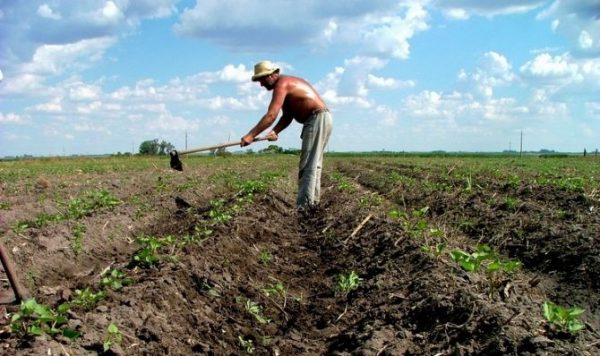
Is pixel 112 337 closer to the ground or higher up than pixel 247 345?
higher up

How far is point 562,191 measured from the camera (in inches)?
450

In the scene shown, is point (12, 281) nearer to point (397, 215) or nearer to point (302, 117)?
point (397, 215)

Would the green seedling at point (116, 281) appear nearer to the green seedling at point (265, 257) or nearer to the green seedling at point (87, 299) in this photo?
the green seedling at point (87, 299)

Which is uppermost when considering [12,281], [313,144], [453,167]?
[313,144]

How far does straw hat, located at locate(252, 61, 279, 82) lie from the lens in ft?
28.6

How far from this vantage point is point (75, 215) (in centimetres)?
985

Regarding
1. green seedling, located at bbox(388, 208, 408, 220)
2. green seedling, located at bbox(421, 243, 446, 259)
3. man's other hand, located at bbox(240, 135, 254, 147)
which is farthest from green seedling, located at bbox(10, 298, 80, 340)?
man's other hand, located at bbox(240, 135, 254, 147)

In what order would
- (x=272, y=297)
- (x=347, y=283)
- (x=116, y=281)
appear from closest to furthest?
(x=116, y=281)
(x=272, y=297)
(x=347, y=283)

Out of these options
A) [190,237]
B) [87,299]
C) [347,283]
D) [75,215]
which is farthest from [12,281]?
[75,215]

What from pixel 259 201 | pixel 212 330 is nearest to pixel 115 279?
pixel 212 330

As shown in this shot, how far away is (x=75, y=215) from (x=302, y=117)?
12.9 feet

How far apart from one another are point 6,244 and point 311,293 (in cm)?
404

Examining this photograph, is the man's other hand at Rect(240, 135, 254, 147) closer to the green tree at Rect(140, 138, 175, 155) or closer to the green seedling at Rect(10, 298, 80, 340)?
the green seedling at Rect(10, 298, 80, 340)

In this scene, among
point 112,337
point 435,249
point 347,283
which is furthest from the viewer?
point 435,249
